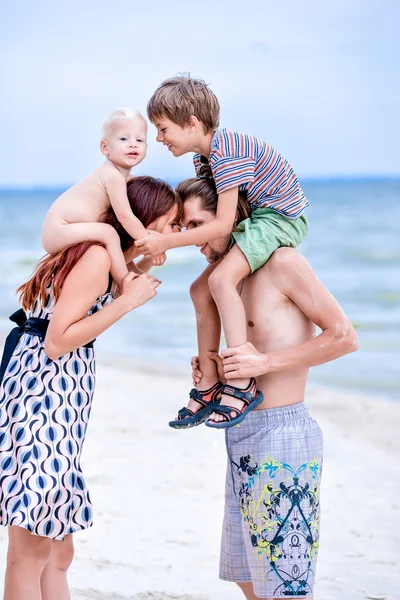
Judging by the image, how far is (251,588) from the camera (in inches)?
117

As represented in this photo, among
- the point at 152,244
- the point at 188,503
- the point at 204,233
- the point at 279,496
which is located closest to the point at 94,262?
the point at 152,244

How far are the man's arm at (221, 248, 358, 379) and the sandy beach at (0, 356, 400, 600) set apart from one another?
1.81m

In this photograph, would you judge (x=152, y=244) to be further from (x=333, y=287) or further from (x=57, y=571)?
(x=333, y=287)

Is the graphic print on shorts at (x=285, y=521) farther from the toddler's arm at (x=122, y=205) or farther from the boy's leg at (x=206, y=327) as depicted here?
the toddler's arm at (x=122, y=205)

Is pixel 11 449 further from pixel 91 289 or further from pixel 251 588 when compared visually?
pixel 251 588

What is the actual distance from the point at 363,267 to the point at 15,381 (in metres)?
16.9

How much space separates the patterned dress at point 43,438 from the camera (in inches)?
107

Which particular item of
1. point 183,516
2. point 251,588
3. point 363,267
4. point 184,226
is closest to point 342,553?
point 183,516

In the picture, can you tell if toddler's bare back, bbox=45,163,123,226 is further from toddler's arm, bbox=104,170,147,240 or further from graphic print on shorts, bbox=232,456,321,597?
graphic print on shorts, bbox=232,456,321,597

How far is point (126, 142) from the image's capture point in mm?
2992

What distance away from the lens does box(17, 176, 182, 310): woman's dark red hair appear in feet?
9.15

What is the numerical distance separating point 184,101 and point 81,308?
788 mm

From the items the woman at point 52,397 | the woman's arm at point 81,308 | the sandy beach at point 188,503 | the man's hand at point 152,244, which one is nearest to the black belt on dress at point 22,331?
the woman at point 52,397

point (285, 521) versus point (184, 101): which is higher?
point (184, 101)
